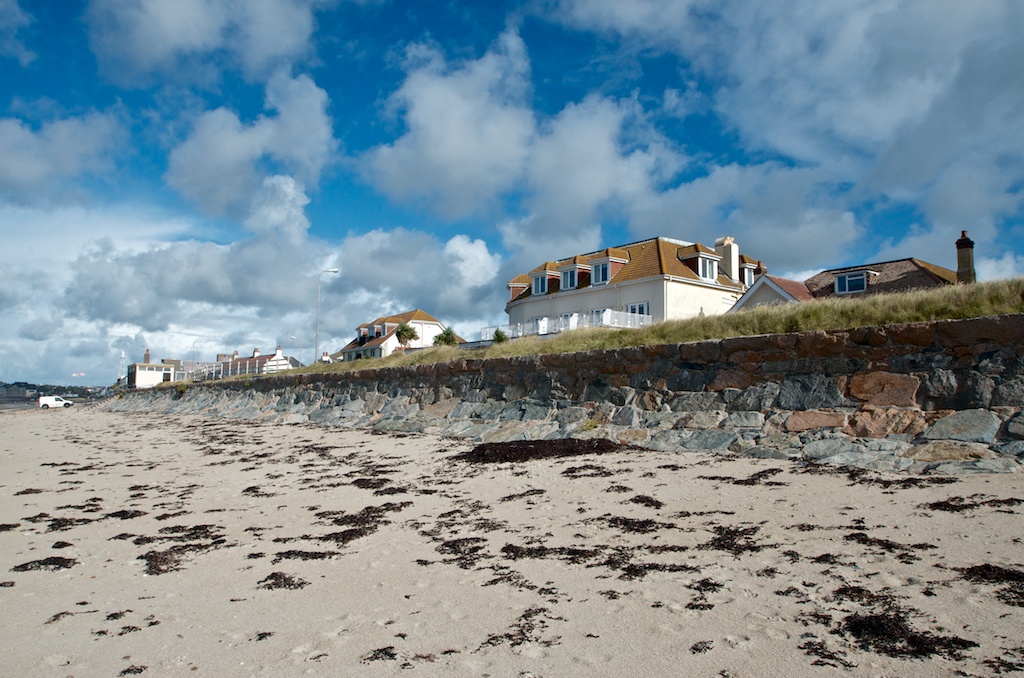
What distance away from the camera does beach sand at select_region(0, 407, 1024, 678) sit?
3.21 m

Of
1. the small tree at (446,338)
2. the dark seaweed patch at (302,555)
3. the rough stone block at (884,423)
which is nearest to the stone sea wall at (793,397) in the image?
the rough stone block at (884,423)

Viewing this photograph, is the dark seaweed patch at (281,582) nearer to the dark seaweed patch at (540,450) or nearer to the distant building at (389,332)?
the dark seaweed patch at (540,450)

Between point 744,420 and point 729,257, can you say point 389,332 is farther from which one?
point 744,420

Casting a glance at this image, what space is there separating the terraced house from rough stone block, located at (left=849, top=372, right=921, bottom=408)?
24.8 m

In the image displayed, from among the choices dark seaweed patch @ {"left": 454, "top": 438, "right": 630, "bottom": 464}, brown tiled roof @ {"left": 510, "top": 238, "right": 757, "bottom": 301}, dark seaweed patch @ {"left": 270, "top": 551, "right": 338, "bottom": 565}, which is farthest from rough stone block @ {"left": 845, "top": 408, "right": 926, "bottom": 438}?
brown tiled roof @ {"left": 510, "top": 238, "right": 757, "bottom": 301}

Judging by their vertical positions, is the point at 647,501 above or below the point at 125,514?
above

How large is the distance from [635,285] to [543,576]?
32.6m

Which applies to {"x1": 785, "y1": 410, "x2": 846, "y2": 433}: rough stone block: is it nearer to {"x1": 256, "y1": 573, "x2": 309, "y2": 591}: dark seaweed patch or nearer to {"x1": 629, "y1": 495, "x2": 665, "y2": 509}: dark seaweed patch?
{"x1": 629, "y1": 495, "x2": 665, "y2": 509}: dark seaweed patch

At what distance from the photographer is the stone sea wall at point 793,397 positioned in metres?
Answer: 6.45

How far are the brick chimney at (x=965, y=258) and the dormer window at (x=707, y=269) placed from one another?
12143mm

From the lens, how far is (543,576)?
14.3 ft

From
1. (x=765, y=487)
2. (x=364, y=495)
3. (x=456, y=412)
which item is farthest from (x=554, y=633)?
(x=456, y=412)

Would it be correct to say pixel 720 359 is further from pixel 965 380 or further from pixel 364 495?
pixel 364 495

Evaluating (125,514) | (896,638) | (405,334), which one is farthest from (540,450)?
(405,334)
